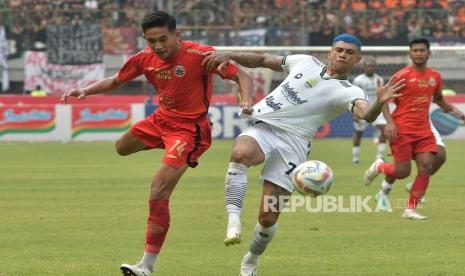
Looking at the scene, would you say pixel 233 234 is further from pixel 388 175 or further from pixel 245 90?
pixel 388 175

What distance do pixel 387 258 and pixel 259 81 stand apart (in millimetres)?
20093

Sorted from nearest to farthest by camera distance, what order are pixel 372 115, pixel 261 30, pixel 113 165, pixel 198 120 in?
pixel 372 115 < pixel 198 120 < pixel 113 165 < pixel 261 30

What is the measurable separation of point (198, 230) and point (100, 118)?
58.7 ft

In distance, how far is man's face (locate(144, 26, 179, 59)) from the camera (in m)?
8.04

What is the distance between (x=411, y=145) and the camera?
1305 centimetres

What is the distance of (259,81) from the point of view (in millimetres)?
29094

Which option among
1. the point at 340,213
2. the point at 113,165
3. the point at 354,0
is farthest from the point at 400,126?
the point at 354,0

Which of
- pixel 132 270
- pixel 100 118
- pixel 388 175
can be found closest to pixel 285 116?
pixel 132 270

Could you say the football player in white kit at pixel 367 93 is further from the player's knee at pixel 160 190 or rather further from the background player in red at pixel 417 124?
the player's knee at pixel 160 190

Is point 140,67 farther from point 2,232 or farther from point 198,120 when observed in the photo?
point 2,232

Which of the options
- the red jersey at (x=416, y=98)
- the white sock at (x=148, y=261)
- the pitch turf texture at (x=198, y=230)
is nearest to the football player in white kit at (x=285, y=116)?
the pitch turf texture at (x=198, y=230)

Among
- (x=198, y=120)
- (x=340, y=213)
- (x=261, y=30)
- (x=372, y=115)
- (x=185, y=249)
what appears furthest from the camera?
(x=261, y=30)

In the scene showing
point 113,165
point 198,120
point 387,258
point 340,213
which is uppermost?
point 198,120

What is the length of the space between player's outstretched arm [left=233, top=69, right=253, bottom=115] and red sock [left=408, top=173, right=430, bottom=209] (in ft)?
16.4
